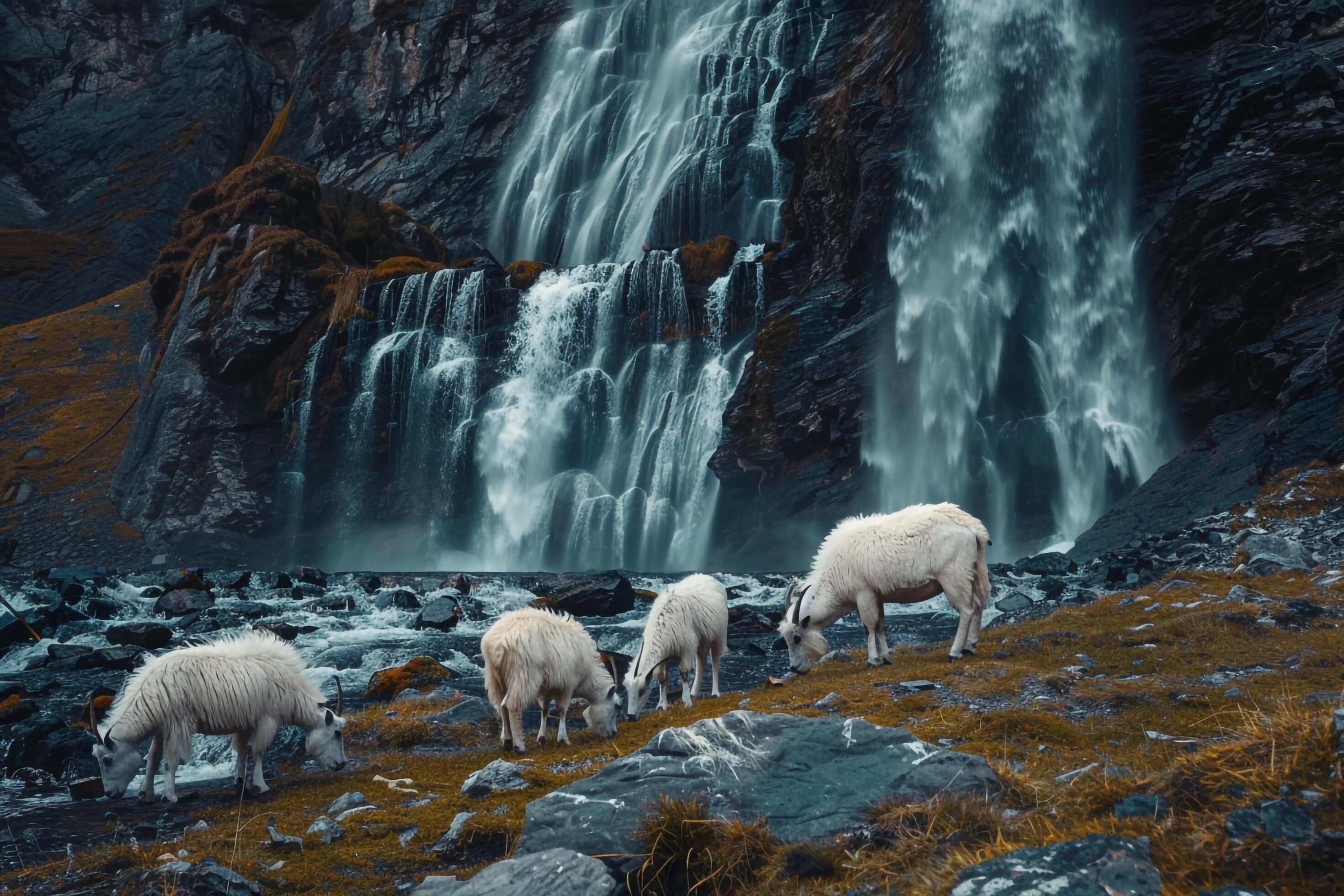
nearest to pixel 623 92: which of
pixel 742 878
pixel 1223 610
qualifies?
pixel 1223 610

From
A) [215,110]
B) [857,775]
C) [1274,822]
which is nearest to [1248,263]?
[857,775]

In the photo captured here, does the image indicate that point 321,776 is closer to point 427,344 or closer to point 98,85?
point 427,344

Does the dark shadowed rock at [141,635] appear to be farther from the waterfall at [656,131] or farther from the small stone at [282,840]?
the waterfall at [656,131]

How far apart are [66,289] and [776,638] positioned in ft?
347

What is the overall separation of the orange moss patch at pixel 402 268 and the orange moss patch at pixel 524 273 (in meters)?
5.29

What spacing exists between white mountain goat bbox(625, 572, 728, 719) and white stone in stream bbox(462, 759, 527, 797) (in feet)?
12.1

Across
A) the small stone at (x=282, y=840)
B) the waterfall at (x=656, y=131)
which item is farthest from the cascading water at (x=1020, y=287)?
the small stone at (x=282, y=840)

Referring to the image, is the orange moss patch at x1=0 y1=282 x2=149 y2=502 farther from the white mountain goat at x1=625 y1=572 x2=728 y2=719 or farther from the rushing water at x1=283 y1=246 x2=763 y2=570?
the white mountain goat at x1=625 y1=572 x2=728 y2=719

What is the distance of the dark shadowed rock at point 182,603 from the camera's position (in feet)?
83.1

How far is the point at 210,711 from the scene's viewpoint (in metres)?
9.64

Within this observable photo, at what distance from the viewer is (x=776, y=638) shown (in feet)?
63.2

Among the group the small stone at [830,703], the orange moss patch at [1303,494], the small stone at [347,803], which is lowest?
the small stone at [347,803]

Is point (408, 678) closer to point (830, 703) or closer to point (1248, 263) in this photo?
point (830, 703)

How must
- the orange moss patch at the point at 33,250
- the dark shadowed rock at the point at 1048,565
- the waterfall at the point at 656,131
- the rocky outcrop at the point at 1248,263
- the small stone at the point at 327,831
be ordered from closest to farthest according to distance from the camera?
the small stone at the point at 327,831 → the dark shadowed rock at the point at 1048,565 → the rocky outcrop at the point at 1248,263 → the waterfall at the point at 656,131 → the orange moss patch at the point at 33,250
